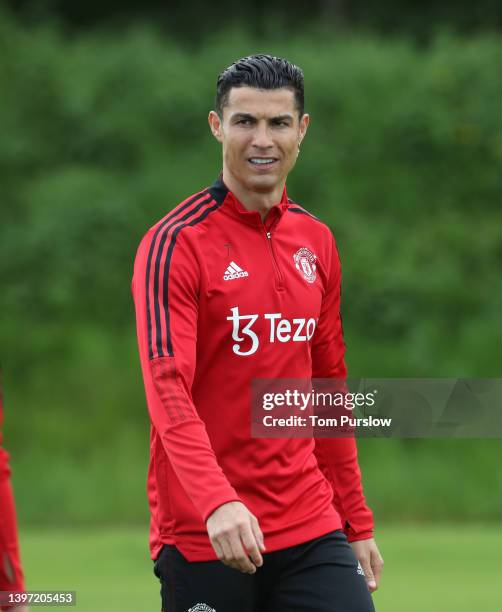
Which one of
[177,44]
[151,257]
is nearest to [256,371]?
[151,257]

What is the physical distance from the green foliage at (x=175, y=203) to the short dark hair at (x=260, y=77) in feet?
34.3

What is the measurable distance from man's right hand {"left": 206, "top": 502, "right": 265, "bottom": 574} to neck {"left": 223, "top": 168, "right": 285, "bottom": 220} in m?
1.10

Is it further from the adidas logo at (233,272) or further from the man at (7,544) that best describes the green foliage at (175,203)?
the adidas logo at (233,272)

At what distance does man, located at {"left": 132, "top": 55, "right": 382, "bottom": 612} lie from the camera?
12.3 ft

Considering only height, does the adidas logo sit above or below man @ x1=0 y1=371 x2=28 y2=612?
above

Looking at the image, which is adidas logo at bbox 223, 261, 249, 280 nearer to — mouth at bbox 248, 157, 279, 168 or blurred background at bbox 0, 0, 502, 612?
mouth at bbox 248, 157, 279, 168

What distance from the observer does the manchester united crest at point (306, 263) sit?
408 cm

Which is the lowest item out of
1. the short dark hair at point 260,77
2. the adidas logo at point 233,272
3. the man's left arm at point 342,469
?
the man's left arm at point 342,469

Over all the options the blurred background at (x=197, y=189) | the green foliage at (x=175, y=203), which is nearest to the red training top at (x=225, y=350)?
the blurred background at (x=197, y=189)

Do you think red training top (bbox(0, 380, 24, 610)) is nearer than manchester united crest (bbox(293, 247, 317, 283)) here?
No

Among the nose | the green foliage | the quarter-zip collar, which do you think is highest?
the green foliage

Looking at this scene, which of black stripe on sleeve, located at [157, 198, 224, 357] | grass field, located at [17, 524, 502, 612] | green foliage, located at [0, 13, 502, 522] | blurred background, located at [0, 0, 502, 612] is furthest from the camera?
green foliage, located at [0, 13, 502, 522]

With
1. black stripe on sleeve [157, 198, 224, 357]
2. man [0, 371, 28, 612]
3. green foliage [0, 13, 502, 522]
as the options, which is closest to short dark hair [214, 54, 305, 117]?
black stripe on sleeve [157, 198, 224, 357]

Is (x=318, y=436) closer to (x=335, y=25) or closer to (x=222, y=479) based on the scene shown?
(x=222, y=479)
